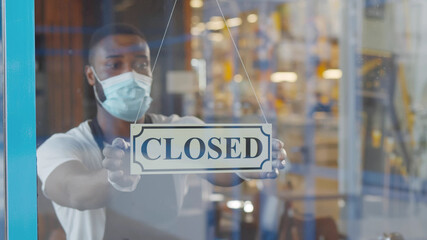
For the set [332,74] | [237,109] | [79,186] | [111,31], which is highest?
[332,74]

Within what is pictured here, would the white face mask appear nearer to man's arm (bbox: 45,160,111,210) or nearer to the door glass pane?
the door glass pane

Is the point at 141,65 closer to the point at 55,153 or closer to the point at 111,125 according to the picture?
the point at 111,125

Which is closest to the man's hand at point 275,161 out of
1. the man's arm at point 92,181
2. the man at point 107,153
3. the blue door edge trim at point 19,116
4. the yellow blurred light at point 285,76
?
the man at point 107,153

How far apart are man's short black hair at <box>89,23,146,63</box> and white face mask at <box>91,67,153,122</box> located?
2.7 inches

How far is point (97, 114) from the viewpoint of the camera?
134 cm

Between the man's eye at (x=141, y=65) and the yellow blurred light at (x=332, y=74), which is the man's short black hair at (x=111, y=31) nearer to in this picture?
the man's eye at (x=141, y=65)

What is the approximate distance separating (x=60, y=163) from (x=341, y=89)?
5456 mm

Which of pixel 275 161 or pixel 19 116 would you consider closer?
pixel 19 116

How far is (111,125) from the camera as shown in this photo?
1.33 meters

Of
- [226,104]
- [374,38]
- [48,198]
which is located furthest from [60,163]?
[374,38]

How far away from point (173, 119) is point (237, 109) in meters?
2.73

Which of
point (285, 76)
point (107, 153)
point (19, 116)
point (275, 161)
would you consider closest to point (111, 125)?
point (107, 153)

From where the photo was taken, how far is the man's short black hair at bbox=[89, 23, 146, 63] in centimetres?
135

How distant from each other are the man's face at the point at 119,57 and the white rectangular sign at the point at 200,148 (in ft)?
0.47
